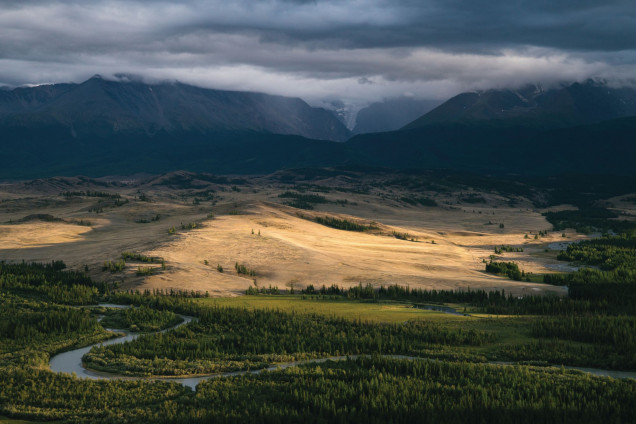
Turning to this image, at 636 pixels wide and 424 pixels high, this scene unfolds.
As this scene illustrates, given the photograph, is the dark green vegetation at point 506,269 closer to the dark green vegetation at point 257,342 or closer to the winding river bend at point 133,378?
the dark green vegetation at point 257,342

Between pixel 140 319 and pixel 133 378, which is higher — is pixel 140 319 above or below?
below

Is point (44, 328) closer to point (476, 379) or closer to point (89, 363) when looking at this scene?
point (89, 363)

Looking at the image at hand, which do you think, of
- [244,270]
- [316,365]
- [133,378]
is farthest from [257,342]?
[244,270]

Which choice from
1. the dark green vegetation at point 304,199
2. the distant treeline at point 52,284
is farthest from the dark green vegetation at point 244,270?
the dark green vegetation at point 304,199

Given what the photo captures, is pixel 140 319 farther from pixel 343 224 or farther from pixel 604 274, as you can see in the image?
pixel 343 224

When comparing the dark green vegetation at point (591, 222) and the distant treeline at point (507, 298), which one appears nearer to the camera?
Result: the distant treeline at point (507, 298)

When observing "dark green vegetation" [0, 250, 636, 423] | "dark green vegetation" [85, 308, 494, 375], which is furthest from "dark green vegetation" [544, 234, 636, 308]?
"dark green vegetation" [85, 308, 494, 375]

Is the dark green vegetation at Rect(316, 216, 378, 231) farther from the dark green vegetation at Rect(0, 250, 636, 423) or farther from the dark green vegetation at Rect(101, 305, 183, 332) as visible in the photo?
the dark green vegetation at Rect(101, 305, 183, 332)
